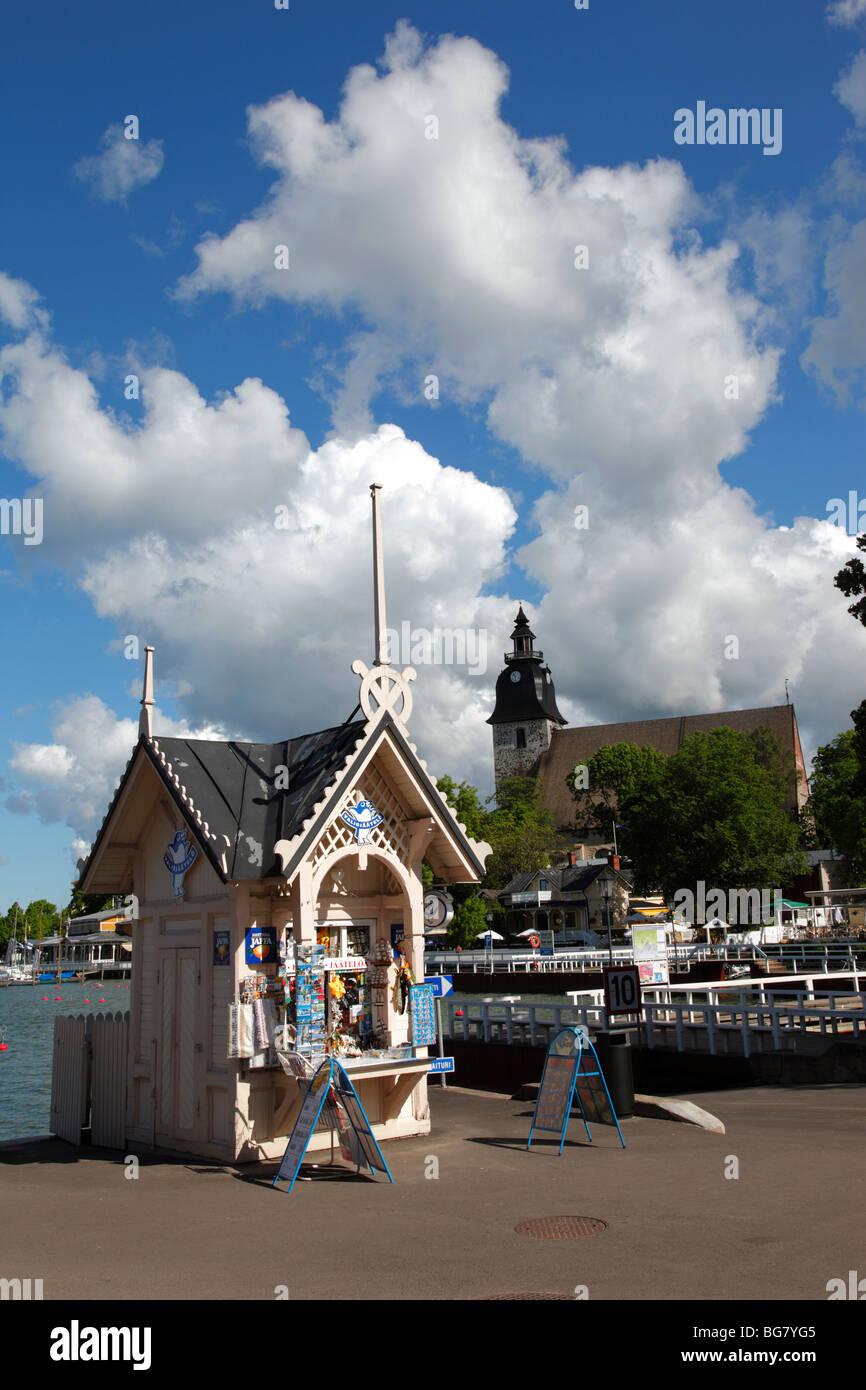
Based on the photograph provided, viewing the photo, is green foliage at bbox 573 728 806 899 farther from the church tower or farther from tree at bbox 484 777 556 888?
the church tower

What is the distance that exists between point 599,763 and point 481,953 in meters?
45.8

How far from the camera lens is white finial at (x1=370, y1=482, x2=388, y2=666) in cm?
1495

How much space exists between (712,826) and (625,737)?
58.2 m

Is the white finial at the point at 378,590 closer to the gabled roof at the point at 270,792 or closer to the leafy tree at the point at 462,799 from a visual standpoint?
the gabled roof at the point at 270,792

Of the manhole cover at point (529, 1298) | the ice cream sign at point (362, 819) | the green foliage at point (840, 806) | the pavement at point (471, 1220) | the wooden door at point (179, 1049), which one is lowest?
the pavement at point (471, 1220)

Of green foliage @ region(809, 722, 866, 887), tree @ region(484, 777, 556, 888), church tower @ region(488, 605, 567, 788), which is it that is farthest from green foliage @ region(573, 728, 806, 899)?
church tower @ region(488, 605, 567, 788)

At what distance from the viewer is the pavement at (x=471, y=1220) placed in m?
8.00

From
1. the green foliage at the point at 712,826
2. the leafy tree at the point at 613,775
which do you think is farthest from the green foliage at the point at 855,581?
the leafy tree at the point at 613,775

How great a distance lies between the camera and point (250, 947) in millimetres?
13609

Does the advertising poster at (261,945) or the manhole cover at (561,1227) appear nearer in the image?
the manhole cover at (561,1227)

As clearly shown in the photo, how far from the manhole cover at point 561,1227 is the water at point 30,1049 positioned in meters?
16.1

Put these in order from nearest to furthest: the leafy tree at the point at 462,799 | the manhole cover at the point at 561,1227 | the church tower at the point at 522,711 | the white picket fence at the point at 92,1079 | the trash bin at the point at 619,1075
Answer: the manhole cover at the point at 561,1227, the trash bin at the point at 619,1075, the white picket fence at the point at 92,1079, the leafy tree at the point at 462,799, the church tower at the point at 522,711

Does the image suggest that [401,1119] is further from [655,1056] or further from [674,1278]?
[655,1056]

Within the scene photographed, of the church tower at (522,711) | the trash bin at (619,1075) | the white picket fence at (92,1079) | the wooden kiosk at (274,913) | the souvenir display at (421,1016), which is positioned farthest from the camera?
the church tower at (522,711)
